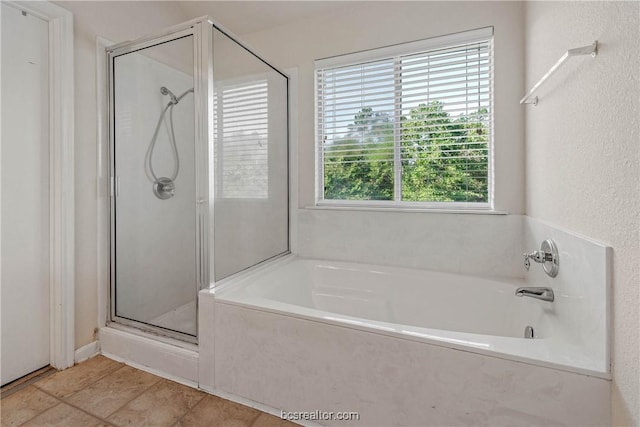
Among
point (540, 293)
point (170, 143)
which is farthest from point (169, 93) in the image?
point (540, 293)

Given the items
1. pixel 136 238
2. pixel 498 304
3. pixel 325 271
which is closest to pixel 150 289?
pixel 136 238

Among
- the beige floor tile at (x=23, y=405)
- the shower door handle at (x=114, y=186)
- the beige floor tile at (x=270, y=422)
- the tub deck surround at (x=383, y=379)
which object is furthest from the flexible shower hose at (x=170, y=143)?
the beige floor tile at (x=270, y=422)

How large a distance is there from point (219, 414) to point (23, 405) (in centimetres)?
97

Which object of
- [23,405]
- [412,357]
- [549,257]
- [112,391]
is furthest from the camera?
[112,391]

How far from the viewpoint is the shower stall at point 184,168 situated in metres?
1.77

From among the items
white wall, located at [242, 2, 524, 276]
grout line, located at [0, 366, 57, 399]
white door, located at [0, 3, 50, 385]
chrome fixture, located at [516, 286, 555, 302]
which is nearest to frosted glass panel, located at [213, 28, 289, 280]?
white wall, located at [242, 2, 524, 276]

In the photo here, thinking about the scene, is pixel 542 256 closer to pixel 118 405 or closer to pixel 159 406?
pixel 159 406

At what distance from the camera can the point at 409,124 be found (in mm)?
2209

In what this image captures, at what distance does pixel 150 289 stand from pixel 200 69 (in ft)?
4.79

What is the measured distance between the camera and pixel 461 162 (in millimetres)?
2094

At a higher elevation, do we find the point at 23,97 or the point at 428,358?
the point at 23,97

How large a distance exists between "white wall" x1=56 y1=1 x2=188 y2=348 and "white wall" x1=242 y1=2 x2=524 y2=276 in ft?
3.64

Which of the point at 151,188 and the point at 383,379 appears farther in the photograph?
the point at 151,188

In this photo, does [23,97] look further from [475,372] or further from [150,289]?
[475,372]
